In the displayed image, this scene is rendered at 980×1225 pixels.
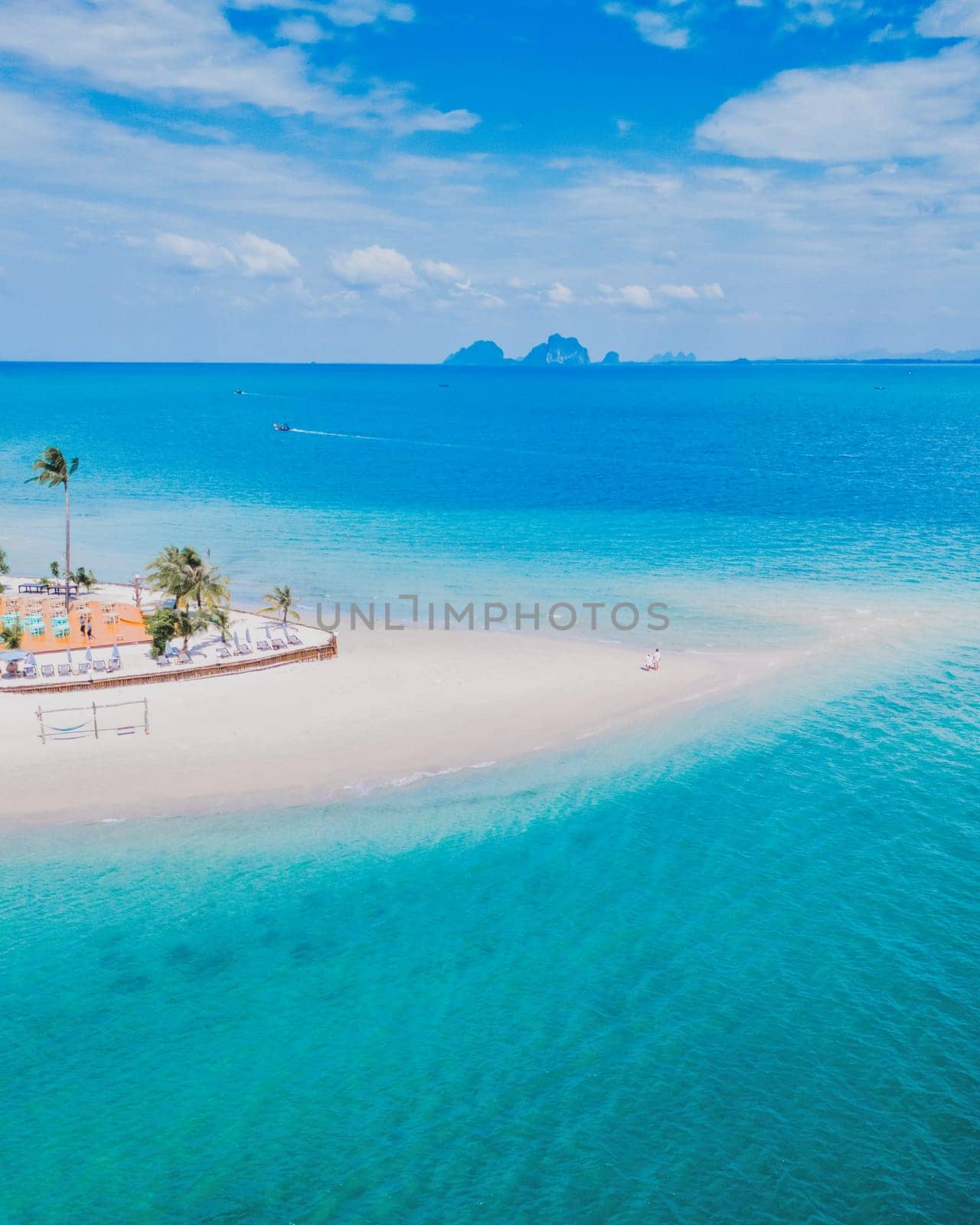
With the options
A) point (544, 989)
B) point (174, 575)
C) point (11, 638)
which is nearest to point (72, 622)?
point (11, 638)

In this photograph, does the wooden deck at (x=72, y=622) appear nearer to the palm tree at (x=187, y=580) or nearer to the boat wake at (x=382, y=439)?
the palm tree at (x=187, y=580)

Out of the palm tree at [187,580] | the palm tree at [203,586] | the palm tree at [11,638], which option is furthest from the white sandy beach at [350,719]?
the palm tree at [187,580]

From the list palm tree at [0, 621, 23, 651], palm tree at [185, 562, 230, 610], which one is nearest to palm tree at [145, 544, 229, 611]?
palm tree at [185, 562, 230, 610]

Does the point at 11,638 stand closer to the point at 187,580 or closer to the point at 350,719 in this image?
the point at 187,580

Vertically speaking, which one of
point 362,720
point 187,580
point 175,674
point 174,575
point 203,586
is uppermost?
point 174,575

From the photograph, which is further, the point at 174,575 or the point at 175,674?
the point at 174,575

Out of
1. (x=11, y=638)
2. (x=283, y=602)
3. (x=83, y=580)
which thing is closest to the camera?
(x=11, y=638)

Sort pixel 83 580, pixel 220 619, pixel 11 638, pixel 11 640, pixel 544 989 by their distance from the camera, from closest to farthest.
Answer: pixel 544 989, pixel 11 640, pixel 11 638, pixel 220 619, pixel 83 580

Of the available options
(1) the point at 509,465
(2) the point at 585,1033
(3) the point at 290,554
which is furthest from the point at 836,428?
(2) the point at 585,1033

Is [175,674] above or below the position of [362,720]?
above
